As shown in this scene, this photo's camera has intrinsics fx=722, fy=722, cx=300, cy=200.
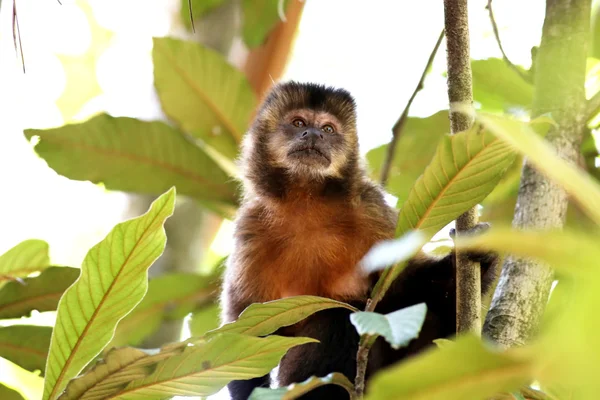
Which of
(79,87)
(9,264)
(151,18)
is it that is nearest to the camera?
(9,264)

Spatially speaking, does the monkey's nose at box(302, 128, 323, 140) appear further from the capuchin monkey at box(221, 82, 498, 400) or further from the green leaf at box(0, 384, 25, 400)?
the green leaf at box(0, 384, 25, 400)

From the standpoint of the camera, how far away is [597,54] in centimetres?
290

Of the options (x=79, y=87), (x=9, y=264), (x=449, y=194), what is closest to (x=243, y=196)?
(x=9, y=264)

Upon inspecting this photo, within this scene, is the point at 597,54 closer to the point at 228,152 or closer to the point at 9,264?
the point at 228,152

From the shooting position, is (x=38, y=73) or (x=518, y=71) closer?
(x=518, y=71)

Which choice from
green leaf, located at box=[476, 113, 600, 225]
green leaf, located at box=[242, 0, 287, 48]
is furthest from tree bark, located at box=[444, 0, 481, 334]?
green leaf, located at box=[242, 0, 287, 48]

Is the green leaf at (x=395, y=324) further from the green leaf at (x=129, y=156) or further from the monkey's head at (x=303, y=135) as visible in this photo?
the monkey's head at (x=303, y=135)

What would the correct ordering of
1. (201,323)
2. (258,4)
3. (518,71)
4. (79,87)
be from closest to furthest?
(518,71)
(201,323)
(258,4)
(79,87)

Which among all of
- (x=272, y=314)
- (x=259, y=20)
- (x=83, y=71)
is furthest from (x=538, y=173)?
(x=83, y=71)

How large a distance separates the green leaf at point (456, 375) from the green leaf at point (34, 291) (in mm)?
2166

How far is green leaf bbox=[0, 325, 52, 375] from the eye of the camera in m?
2.78

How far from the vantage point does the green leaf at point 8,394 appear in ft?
8.26

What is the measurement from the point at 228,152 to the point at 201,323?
0.99 meters

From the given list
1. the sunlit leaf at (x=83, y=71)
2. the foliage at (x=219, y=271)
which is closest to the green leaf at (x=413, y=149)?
the foliage at (x=219, y=271)
